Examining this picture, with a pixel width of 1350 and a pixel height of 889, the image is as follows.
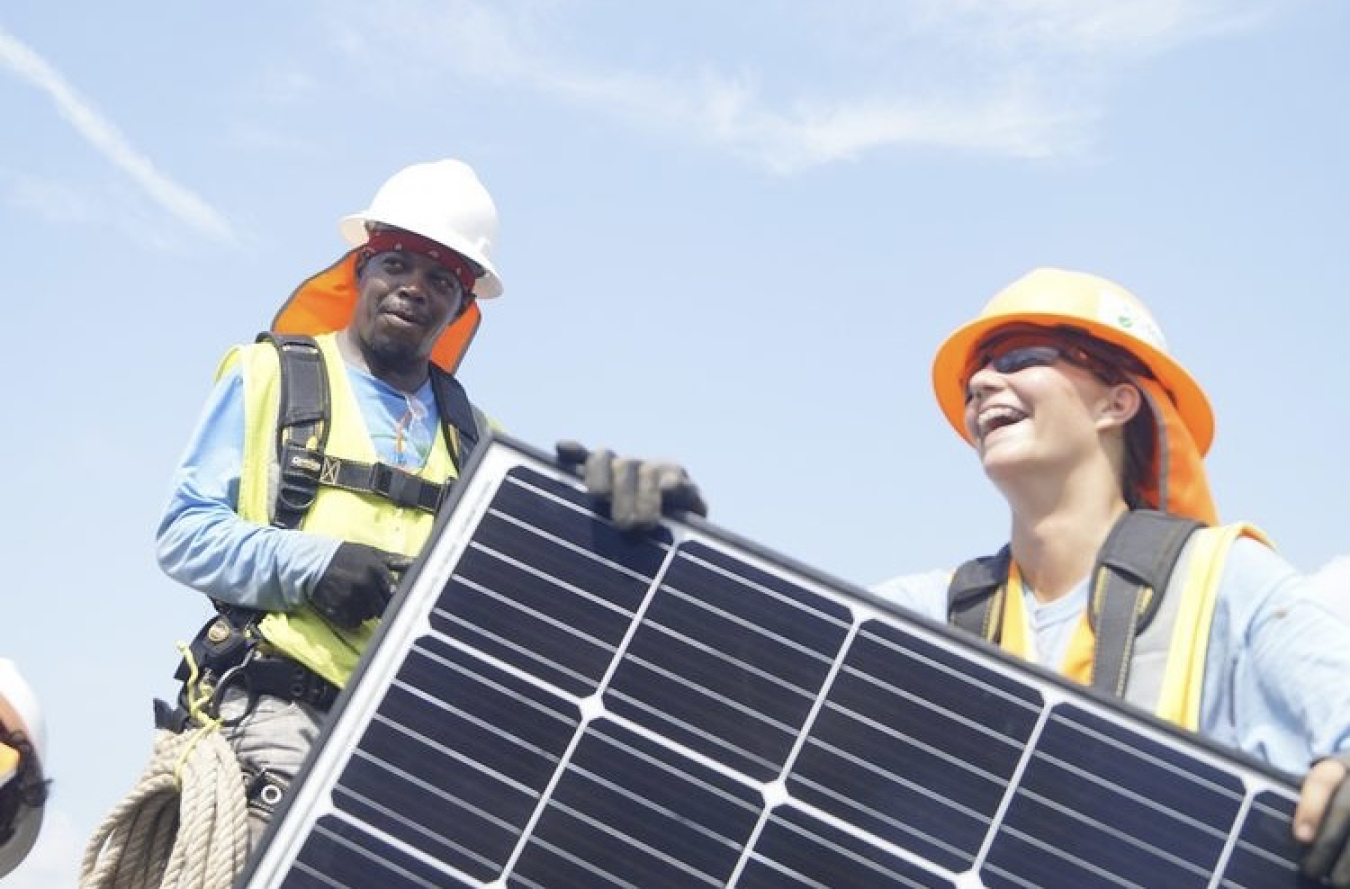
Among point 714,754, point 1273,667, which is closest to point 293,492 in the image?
point 714,754

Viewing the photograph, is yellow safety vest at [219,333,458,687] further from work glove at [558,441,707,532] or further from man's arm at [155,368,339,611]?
work glove at [558,441,707,532]

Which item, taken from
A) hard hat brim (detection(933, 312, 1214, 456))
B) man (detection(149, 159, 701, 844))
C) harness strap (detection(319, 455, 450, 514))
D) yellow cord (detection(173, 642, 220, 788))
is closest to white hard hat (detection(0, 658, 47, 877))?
yellow cord (detection(173, 642, 220, 788))

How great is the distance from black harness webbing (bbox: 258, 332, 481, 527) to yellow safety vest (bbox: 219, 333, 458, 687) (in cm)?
3

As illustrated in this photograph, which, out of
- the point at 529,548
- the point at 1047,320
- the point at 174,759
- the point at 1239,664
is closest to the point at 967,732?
the point at 1239,664

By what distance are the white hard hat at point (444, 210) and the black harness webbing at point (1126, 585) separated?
2.84 metres

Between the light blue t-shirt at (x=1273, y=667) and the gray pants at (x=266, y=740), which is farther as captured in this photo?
the gray pants at (x=266, y=740)

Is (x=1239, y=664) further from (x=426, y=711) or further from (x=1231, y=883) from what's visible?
(x=426, y=711)

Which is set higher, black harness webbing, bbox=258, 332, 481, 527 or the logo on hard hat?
the logo on hard hat

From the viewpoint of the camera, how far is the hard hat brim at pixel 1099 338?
5.35 meters

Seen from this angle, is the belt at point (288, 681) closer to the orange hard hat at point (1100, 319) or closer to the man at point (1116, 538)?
the man at point (1116, 538)

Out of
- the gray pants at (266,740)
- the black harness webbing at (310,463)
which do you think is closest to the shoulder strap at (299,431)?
the black harness webbing at (310,463)

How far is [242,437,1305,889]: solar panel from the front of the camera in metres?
4.20

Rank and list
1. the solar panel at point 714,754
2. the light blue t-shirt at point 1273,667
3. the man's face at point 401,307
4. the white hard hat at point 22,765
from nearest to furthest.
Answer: the solar panel at point 714,754 < the light blue t-shirt at point 1273,667 < the white hard hat at point 22,765 < the man's face at point 401,307

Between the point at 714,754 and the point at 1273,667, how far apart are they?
1.49 metres
